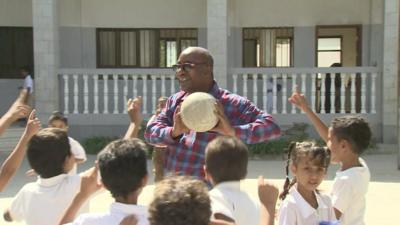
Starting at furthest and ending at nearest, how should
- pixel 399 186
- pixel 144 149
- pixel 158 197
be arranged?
pixel 399 186 < pixel 144 149 < pixel 158 197

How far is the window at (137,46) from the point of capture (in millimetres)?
14812

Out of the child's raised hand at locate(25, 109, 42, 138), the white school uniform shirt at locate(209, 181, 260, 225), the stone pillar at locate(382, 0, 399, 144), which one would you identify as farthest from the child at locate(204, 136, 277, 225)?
the stone pillar at locate(382, 0, 399, 144)

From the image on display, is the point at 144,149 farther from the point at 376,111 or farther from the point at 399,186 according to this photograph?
the point at 376,111

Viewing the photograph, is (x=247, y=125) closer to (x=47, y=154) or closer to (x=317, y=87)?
(x=47, y=154)

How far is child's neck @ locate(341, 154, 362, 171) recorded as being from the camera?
10.7ft

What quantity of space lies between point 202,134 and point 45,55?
10.2 meters

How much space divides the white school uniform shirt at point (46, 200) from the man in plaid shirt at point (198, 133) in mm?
552

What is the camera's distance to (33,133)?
3215mm

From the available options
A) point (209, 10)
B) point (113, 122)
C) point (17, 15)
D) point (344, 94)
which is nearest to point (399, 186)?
point (344, 94)

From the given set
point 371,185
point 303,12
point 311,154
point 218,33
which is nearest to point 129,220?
point 311,154

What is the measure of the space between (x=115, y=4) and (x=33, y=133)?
1170cm

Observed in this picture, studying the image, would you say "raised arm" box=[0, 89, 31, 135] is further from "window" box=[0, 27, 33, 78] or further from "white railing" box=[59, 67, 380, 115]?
"window" box=[0, 27, 33, 78]

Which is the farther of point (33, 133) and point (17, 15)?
point (17, 15)

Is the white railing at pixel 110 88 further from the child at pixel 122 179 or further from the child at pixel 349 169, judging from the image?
the child at pixel 122 179
